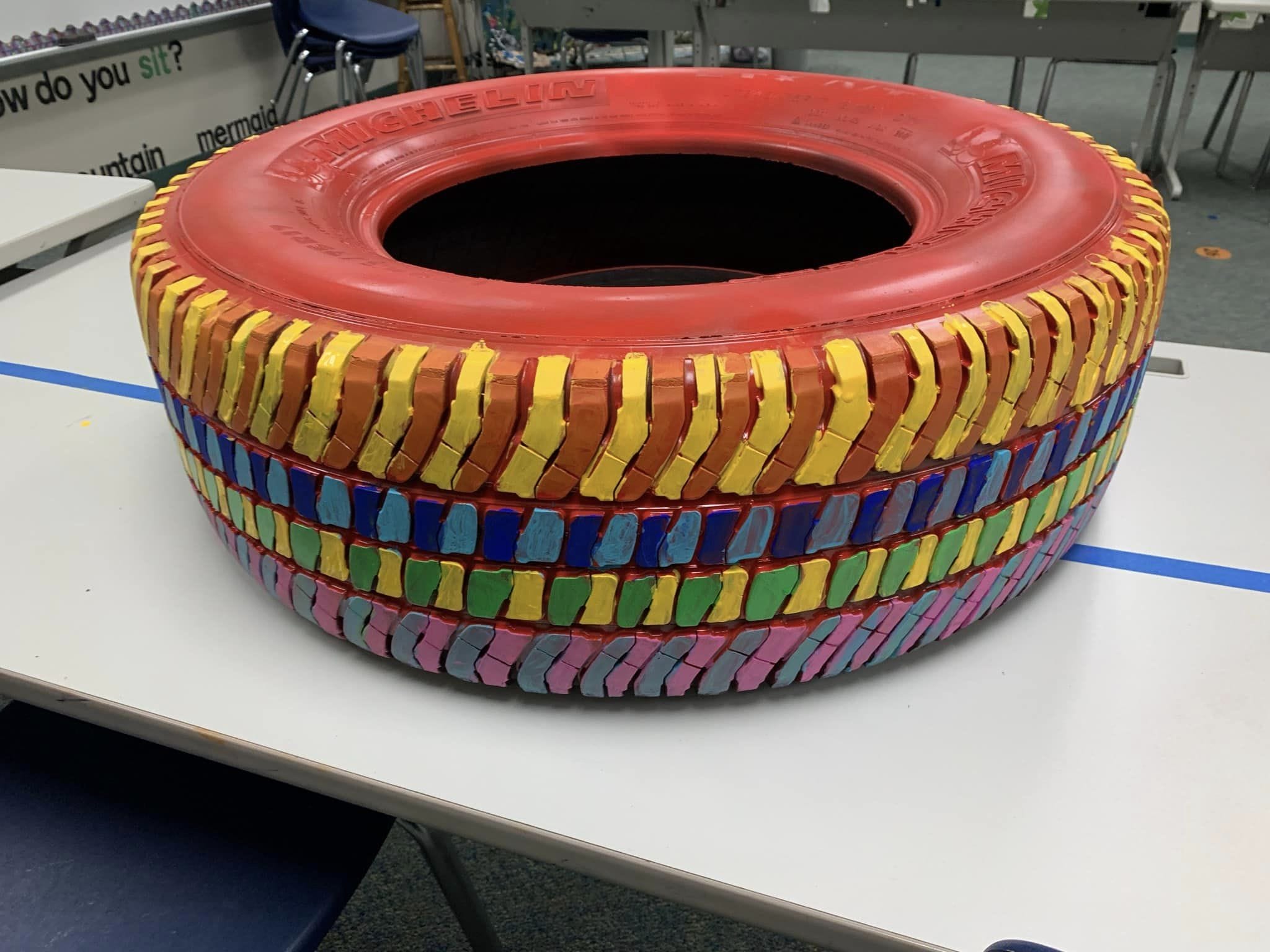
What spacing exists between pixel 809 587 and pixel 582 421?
0.16 m

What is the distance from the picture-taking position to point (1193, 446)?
0.79 metres

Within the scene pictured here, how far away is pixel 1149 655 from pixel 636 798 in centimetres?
35

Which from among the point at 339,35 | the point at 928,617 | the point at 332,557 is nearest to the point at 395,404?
the point at 332,557

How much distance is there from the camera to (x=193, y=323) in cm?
52

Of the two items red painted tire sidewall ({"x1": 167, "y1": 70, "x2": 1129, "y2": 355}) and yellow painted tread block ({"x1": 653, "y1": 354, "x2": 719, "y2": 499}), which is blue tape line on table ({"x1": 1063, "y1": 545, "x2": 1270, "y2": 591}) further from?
yellow painted tread block ({"x1": 653, "y1": 354, "x2": 719, "y2": 499})

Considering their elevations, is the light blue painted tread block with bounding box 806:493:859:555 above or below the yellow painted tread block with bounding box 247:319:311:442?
below

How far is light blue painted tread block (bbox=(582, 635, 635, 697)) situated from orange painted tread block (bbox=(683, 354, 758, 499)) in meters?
0.11

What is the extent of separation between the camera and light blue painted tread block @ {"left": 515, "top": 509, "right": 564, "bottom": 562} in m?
0.47

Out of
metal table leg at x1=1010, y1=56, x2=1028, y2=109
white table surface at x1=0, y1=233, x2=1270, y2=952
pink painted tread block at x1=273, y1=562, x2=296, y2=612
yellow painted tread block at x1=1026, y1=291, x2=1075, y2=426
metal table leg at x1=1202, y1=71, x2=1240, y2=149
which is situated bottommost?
metal table leg at x1=1202, y1=71, x2=1240, y2=149

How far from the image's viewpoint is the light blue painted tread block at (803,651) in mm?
522

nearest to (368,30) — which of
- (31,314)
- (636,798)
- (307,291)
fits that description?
(31,314)

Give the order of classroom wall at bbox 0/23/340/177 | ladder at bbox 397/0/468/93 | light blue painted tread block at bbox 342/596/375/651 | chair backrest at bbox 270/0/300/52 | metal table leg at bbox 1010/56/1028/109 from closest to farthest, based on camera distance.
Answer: light blue painted tread block at bbox 342/596/375/651, classroom wall at bbox 0/23/340/177, chair backrest at bbox 270/0/300/52, metal table leg at bbox 1010/56/1028/109, ladder at bbox 397/0/468/93

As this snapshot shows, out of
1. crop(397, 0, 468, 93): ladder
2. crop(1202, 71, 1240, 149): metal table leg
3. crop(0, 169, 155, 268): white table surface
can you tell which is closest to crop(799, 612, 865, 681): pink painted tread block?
crop(0, 169, 155, 268): white table surface

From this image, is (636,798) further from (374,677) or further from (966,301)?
(966,301)
